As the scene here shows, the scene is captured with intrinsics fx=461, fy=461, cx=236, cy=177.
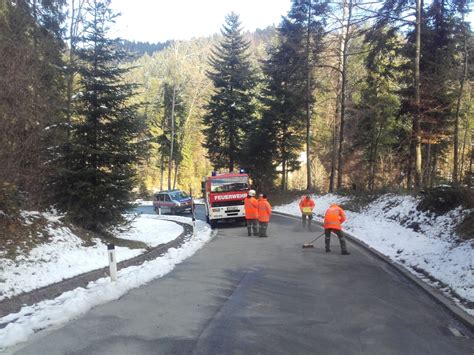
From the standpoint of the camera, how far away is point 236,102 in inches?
1832

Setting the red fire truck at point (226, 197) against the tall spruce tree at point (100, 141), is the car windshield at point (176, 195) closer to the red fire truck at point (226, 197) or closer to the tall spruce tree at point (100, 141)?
the red fire truck at point (226, 197)

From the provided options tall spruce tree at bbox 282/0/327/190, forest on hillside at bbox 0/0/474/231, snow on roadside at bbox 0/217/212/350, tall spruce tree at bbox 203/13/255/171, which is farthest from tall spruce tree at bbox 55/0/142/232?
tall spruce tree at bbox 203/13/255/171

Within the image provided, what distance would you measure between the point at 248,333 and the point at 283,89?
36643 millimetres

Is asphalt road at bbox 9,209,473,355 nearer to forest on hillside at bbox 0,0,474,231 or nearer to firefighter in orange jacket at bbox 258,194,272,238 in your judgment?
forest on hillside at bbox 0,0,474,231

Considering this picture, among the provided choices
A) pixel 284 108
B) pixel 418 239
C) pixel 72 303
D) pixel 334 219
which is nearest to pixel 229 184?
pixel 334 219

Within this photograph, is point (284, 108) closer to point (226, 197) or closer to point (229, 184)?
point (229, 184)

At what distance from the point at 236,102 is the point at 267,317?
1597 inches

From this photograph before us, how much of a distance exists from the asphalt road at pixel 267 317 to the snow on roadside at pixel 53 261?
213cm

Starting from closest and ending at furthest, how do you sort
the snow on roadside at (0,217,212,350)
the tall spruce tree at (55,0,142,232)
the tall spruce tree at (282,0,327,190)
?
the snow on roadside at (0,217,212,350), the tall spruce tree at (55,0,142,232), the tall spruce tree at (282,0,327,190)

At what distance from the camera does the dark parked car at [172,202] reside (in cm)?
3728

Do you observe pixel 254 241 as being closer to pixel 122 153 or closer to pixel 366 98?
pixel 122 153

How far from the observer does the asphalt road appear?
589 centimetres

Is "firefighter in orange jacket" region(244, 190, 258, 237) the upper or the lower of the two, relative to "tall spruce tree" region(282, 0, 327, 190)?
lower

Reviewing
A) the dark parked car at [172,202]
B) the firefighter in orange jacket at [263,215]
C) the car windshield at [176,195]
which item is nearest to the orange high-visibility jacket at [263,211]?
the firefighter in orange jacket at [263,215]
